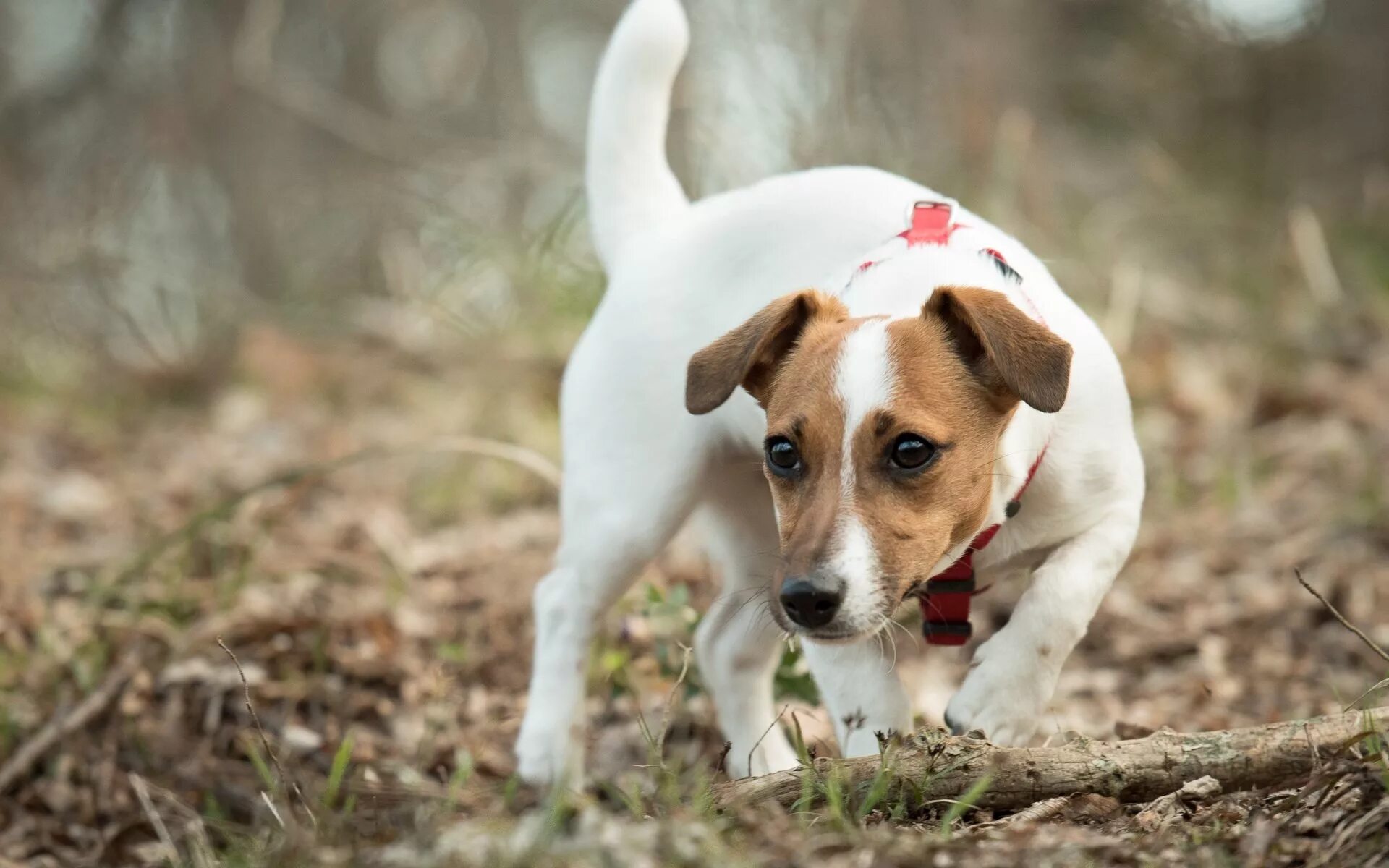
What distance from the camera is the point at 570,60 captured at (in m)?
18.1

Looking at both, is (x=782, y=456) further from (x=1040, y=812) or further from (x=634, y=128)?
(x=634, y=128)

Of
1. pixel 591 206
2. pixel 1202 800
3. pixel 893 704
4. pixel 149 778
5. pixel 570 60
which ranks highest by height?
pixel 591 206

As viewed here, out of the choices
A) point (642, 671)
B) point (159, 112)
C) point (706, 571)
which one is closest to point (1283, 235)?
point (706, 571)

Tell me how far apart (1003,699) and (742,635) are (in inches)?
48.3

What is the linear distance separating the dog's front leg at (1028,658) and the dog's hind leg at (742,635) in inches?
39.4

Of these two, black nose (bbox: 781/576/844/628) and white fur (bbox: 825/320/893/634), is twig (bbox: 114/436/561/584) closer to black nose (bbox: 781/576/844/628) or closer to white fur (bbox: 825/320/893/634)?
white fur (bbox: 825/320/893/634)

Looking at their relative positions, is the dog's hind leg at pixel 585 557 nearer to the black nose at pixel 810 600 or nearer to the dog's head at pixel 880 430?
the dog's head at pixel 880 430

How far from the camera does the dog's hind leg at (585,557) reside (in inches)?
150

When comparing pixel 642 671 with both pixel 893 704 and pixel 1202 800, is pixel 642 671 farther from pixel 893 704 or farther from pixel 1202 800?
pixel 1202 800

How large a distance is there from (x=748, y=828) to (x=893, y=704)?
3.07ft

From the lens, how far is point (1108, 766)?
2.80 metres

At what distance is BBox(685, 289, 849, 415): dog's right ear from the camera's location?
3.06 meters

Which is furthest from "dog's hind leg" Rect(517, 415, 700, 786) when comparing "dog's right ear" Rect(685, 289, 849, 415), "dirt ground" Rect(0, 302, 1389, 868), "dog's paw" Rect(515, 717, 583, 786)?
"dog's right ear" Rect(685, 289, 849, 415)

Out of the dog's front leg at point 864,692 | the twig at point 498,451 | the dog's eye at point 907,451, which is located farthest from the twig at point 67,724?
the dog's eye at point 907,451
